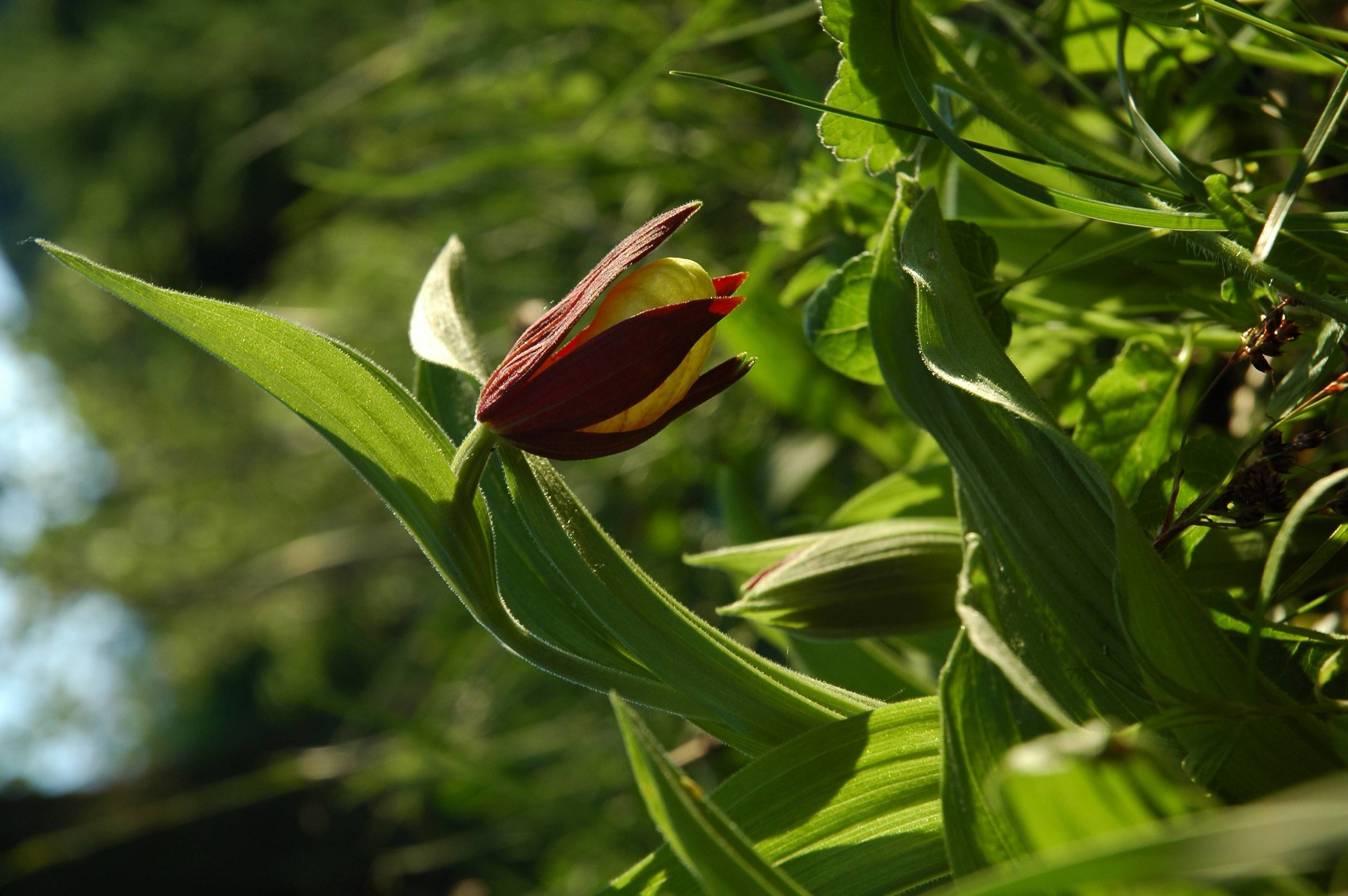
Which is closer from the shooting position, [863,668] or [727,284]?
[727,284]

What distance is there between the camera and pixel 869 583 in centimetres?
28

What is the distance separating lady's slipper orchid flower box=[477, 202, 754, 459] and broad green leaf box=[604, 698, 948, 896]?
0.09 m

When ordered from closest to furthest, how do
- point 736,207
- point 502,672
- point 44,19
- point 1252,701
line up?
point 1252,701
point 736,207
point 502,672
point 44,19

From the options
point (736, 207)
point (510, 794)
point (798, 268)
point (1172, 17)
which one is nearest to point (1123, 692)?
point (1172, 17)

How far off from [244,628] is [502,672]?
5.76 feet

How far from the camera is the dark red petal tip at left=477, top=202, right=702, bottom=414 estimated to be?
24 centimetres

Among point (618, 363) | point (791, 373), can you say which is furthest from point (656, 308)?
point (791, 373)

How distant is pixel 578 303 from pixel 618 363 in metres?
0.02

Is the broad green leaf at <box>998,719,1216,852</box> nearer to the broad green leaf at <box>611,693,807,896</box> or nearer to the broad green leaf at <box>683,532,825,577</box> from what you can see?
the broad green leaf at <box>611,693,807,896</box>

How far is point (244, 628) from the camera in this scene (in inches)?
98.3

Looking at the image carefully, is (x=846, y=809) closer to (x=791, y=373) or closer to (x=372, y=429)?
(x=372, y=429)

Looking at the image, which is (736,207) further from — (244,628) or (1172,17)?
(244,628)

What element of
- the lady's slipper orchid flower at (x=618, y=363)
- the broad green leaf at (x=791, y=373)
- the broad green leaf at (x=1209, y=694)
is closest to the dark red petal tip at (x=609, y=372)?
the lady's slipper orchid flower at (x=618, y=363)

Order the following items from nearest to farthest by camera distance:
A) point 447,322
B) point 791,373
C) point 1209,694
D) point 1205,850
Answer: point 1205,850, point 1209,694, point 447,322, point 791,373
